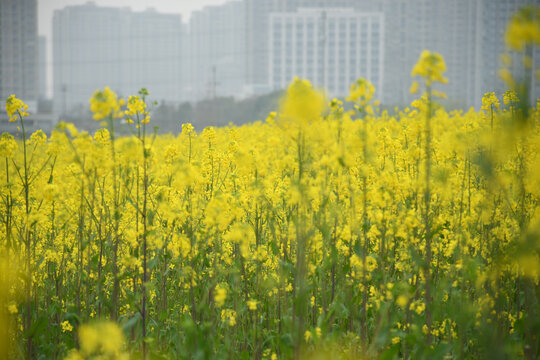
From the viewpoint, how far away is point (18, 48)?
87.9 m

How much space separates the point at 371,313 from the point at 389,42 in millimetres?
102873

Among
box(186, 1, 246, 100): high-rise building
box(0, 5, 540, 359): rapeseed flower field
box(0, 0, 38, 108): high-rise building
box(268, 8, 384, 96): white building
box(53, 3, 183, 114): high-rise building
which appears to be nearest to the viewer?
box(0, 5, 540, 359): rapeseed flower field

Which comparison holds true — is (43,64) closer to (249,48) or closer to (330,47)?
(249,48)

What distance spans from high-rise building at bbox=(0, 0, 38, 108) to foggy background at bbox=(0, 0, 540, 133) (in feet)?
0.60

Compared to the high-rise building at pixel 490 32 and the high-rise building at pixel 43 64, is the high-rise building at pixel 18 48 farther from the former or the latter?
the high-rise building at pixel 43 64

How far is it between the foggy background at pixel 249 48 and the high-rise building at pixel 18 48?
0.60 ft

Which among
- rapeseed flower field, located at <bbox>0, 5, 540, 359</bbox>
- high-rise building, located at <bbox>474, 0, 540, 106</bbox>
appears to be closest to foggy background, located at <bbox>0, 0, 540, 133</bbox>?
high-rise building, located at <bbox>474, 0, 540, 106</bbox>

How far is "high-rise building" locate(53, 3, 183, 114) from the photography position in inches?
5103

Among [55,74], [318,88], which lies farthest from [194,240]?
[55,74]

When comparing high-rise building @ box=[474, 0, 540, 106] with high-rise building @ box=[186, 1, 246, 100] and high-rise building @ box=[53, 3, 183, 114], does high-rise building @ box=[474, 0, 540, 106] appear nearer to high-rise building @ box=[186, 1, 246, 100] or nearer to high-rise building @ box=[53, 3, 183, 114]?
high-rise building @ box=[186, 1, 246, 100]

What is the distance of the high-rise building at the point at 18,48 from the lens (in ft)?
284

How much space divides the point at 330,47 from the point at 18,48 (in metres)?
59.9

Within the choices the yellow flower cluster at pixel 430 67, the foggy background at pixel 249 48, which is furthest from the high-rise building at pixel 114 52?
the yellow flower cluster at pixel 430 67

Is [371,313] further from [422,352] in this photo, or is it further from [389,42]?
[389,42]
